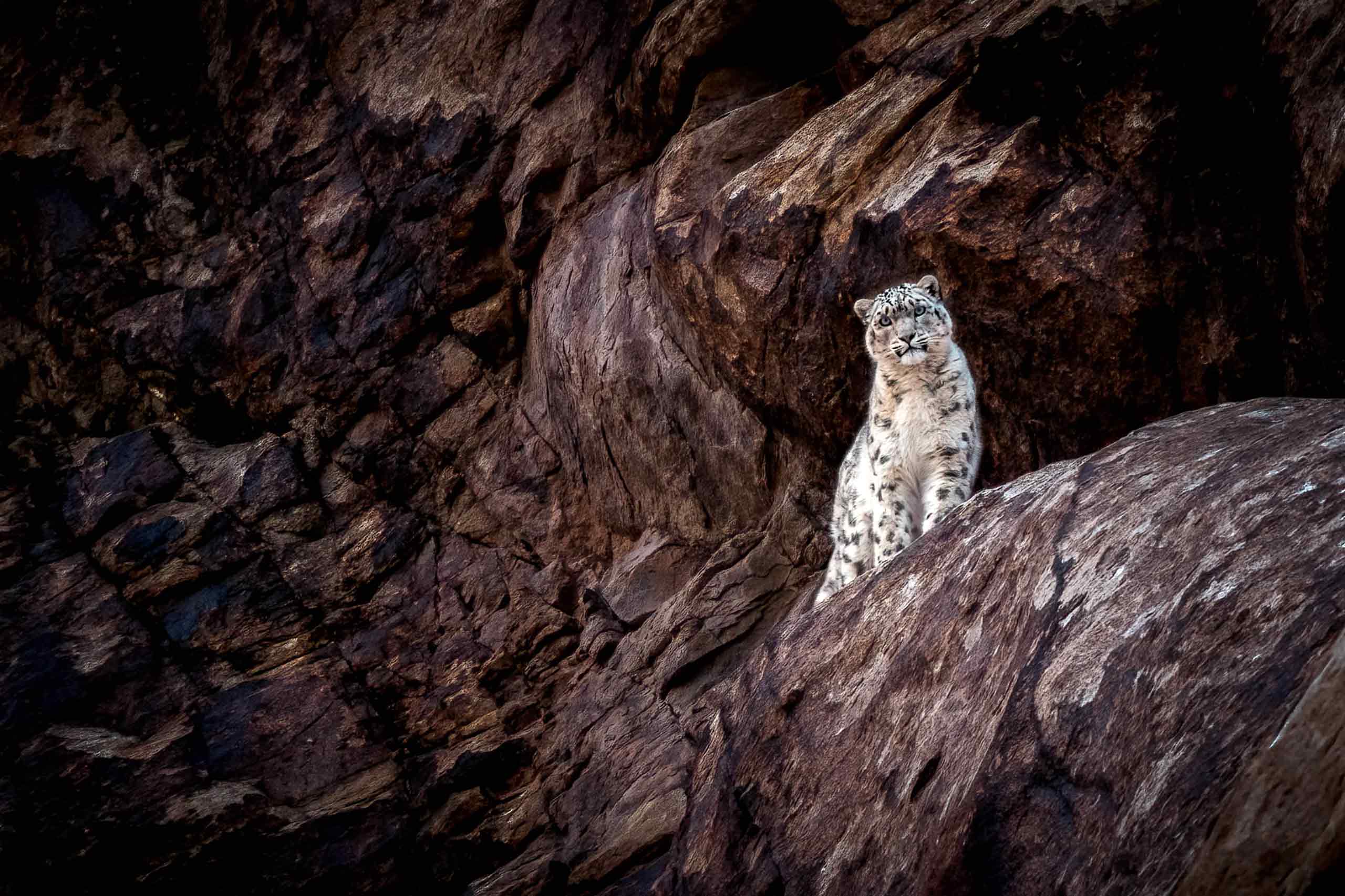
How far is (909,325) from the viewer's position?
964cm

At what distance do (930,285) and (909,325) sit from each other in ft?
2.12

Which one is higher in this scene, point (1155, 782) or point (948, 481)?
point (948, 481)

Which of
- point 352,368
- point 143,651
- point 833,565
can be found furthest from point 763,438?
point 143,651

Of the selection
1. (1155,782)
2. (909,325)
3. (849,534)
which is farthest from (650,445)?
(1155,782)

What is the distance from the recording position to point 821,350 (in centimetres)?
1220

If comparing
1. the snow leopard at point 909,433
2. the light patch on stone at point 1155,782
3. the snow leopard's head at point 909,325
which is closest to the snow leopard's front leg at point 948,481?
the snow leopard at point 909,433

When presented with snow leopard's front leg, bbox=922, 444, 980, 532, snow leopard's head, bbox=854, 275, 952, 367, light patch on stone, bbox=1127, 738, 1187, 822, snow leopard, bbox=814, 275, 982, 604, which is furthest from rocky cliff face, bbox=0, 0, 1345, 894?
snow leopard's front leg, bbox=922, 444, 980, 532

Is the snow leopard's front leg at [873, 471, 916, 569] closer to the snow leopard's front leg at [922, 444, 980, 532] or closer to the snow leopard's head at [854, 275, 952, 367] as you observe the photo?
the snow leopard's front leg at [922, 444, 980, 532]

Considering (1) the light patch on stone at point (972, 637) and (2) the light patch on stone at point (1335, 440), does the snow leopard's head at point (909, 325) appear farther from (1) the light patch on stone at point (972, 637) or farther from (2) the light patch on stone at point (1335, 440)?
(2) the light patch on stone at point (1335, 440)

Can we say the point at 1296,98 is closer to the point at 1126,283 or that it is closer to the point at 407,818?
the point at 1126,283

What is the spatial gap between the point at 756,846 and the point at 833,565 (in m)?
3.40

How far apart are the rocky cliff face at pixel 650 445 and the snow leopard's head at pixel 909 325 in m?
0.83

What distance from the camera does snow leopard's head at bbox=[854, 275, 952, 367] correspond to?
9625 millimetres

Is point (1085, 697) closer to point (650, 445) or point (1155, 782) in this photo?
point (1155, 782)
